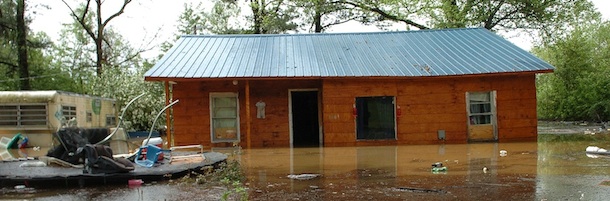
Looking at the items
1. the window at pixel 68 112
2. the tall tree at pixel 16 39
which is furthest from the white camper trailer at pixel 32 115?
the tall tree at pixel 16 39

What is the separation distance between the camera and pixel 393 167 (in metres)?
9.04

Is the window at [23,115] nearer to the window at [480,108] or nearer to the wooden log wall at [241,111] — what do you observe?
the wooden log wall at [241,111]

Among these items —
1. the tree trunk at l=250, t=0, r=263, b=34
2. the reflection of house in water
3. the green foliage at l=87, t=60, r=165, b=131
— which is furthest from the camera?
the tree trunk at l=250, t=0, r=263, b=34

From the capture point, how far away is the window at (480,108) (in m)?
15.3

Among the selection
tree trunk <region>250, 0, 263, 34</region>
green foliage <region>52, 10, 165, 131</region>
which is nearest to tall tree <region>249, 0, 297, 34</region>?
tree trunk <region>250, 0, 263, 34</region>

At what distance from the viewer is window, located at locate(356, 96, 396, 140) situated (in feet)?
50.0

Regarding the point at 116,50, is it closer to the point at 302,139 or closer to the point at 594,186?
the point at 302,139

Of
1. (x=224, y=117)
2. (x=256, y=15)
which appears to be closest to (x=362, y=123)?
(x=224, y=117)

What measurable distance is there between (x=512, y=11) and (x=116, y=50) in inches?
1094

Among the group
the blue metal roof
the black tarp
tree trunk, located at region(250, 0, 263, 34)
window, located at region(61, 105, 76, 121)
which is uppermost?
tree trunk, located at region(250, 0, 263, 34)

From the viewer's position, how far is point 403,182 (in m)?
7.17

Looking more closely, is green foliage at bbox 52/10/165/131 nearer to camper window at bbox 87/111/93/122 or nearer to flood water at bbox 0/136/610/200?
camper window at bbox 87/111/93/122

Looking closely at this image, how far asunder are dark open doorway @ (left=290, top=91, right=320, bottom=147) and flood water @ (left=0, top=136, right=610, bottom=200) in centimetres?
627

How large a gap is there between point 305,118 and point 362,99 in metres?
A: 2.70
